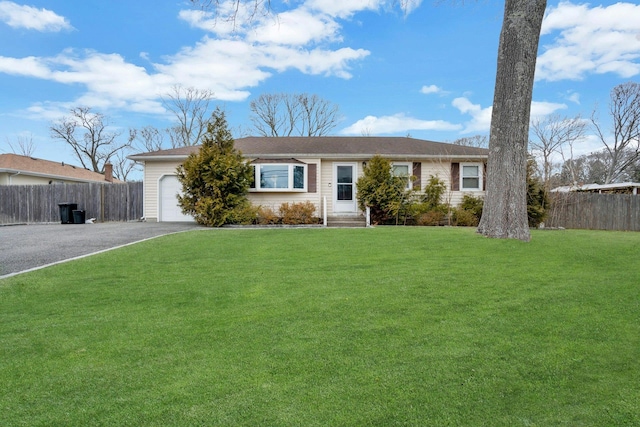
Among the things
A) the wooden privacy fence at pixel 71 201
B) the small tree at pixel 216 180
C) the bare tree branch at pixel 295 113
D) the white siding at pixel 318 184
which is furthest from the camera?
the bare tree branch at pixel 295 113

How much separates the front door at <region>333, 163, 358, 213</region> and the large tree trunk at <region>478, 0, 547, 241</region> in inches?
314

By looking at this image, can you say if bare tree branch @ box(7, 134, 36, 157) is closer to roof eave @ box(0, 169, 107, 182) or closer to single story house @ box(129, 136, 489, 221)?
roof eave @ box(0, 169, 107, 182)

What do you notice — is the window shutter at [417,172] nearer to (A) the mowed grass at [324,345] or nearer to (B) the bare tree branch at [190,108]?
(A) the mowed grass at [324,345]

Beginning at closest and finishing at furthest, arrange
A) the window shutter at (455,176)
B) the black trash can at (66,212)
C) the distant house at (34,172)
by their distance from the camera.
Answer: the window shutter at (455,176), the black trash can at (66,212), the distant house at (34,172)

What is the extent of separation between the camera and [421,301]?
13.3 ft

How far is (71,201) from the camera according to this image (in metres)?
17.5

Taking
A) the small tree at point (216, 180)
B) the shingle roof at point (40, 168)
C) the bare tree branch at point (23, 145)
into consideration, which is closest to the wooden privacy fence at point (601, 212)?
the small tree at point (216, 180)

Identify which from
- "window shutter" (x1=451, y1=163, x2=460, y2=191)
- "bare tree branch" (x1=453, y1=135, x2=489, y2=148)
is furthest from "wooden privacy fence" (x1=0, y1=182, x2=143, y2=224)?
"bare tree branch" (x1=453, y1=135, x2=489, y2=148)

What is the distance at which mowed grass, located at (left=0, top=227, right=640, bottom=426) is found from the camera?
6.91ft

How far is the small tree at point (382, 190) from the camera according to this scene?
47.5ft

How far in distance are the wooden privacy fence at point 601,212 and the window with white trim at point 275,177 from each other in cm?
1228

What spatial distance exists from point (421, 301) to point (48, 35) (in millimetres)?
24159

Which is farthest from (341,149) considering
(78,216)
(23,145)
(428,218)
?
(23,145)

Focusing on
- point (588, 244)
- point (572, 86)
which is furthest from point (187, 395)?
point (572, 86)
